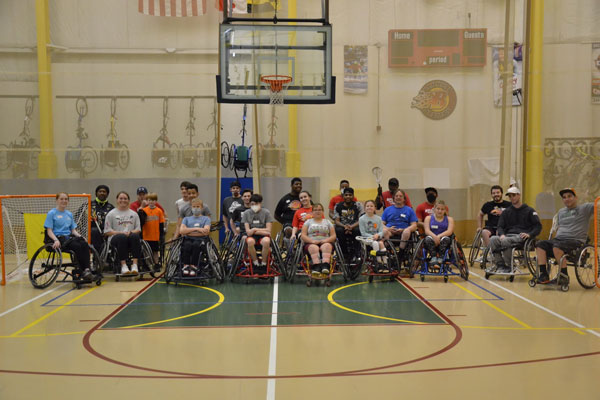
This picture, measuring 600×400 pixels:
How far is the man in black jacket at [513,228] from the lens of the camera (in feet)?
24.4

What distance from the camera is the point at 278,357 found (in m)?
4.29

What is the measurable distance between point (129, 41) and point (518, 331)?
334 inches

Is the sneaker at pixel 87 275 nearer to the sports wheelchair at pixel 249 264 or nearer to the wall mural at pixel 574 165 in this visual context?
the sports wheelchair at pixel 249 264

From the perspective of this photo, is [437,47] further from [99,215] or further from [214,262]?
[99,215]

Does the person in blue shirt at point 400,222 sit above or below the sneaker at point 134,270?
above

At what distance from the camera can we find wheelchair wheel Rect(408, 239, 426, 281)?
7.59 meters

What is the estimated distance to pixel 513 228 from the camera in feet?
24.9

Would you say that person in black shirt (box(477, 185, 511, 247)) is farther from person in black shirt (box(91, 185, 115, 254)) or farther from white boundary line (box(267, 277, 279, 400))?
person in black shirt (box(91, 185, 115, 254))

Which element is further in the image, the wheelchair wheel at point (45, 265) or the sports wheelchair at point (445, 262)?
the sports wheelchair at point (445, 262)

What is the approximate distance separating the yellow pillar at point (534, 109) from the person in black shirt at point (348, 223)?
4656mm

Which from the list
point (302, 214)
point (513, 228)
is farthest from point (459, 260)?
point (302, 214)

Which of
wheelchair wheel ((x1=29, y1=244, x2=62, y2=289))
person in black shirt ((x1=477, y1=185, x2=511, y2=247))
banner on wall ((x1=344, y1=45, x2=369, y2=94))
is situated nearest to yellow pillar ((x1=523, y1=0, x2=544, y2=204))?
person in black shirt ((x1=477, y1=185, x2=511, y2=247))

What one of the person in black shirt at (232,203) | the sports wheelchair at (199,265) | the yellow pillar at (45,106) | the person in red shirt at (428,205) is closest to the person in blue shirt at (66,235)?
the sports wheelchair at (199,265)

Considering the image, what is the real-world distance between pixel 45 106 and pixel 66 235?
4.48 metres
